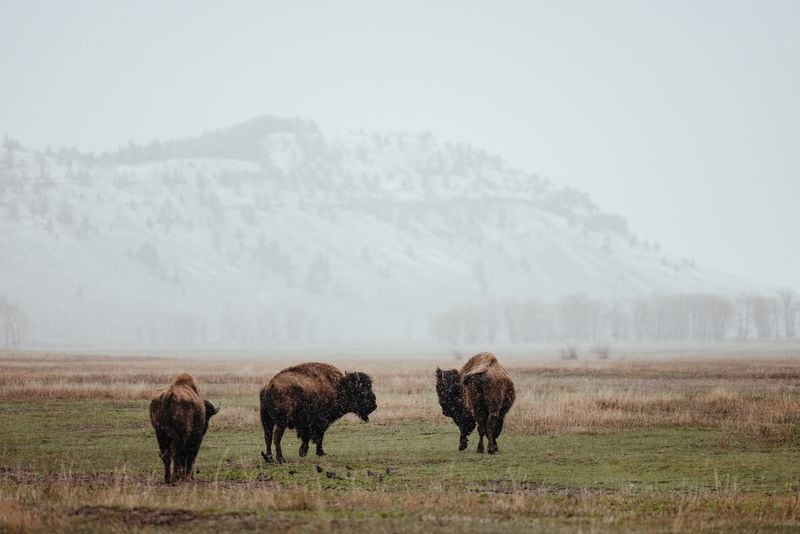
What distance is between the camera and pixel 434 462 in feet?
68.9

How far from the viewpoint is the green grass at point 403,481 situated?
41.6ft

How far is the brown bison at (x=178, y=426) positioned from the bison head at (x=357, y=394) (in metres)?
5.75

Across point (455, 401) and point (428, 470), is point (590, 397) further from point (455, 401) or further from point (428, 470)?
point (428, 470)

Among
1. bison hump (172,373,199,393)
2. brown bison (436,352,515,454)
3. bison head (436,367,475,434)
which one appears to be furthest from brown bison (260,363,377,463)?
bison hump (172,373,199,393)

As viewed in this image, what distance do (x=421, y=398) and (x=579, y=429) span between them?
48.0 feet

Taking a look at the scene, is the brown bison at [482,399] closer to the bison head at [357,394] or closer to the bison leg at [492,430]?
the bison leg at [492,430]

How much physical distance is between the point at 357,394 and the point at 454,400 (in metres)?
2.75

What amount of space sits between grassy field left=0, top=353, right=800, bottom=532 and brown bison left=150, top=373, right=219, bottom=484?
1.92 feet

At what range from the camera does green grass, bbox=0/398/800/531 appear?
12.7m

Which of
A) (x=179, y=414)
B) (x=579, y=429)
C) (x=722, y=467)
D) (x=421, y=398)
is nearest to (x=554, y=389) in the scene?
(x=421, y=398)

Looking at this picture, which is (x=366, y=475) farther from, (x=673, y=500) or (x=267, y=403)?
(x=673, y=500)

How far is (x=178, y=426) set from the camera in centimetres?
1689

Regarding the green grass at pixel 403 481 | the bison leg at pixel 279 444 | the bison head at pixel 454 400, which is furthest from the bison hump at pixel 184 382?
the bison head at pixel 454 400

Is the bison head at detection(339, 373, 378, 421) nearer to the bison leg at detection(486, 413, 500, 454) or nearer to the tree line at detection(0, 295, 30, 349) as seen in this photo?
the bison leg at detection(486, 413, 500, 454)
